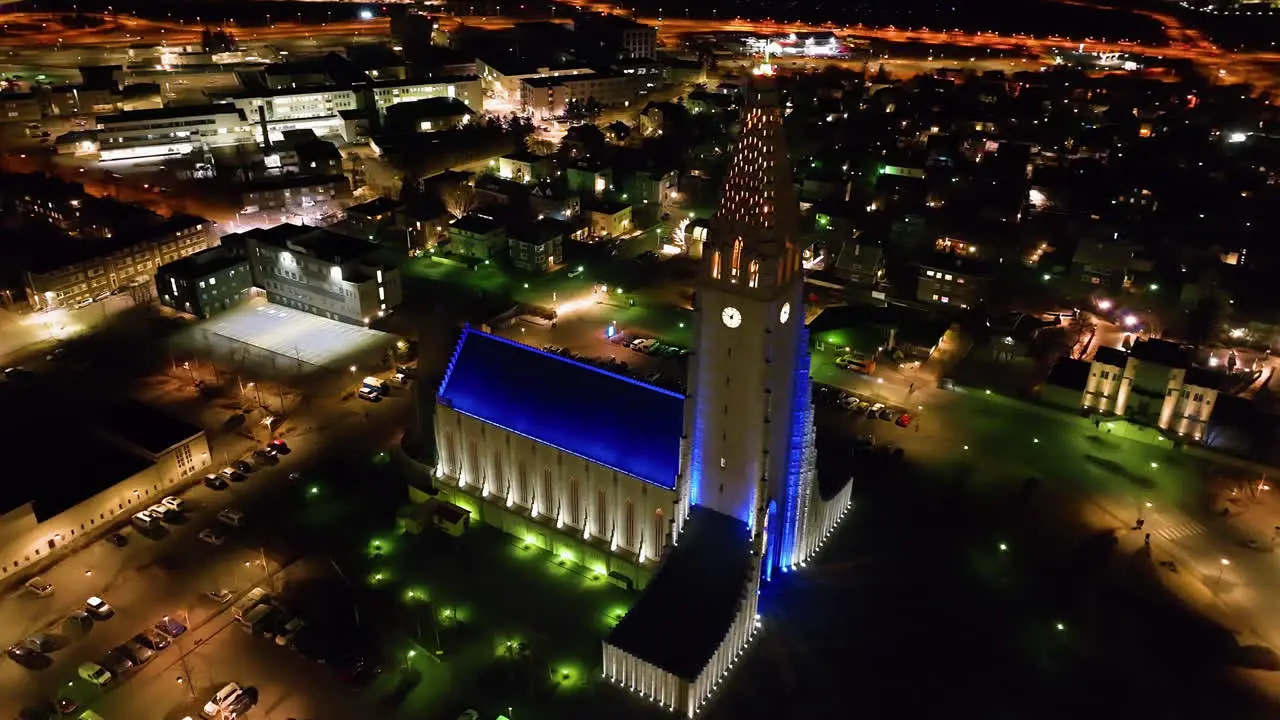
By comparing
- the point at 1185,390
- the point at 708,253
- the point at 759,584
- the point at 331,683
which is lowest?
Result: the point at 331,683

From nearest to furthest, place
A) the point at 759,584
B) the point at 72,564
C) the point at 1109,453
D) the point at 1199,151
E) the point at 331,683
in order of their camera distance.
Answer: the point at 331,683 < the point at 759,584 < the point at 72,564 < the point at 1109,453 < the point at 1199,151

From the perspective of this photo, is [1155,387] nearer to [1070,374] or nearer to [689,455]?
[1070,374]

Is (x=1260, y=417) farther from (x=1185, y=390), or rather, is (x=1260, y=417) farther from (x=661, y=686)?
(x=661, y=686)

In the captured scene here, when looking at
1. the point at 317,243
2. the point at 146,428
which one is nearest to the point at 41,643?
the point at 146,428

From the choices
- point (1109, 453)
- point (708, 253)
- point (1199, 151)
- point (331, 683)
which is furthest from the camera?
point (1199, 151)

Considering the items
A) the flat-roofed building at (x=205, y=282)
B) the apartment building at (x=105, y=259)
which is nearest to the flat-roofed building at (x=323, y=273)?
the flat-roofed building at (x=205, y=282)

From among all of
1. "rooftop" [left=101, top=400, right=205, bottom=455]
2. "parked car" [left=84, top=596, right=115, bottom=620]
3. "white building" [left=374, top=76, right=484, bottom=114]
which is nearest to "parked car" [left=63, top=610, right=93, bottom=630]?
"parked car" [left=84, top=596, right=115, bottom=620]

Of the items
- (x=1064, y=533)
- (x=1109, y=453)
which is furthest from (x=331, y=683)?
(x=1109, y=453)
